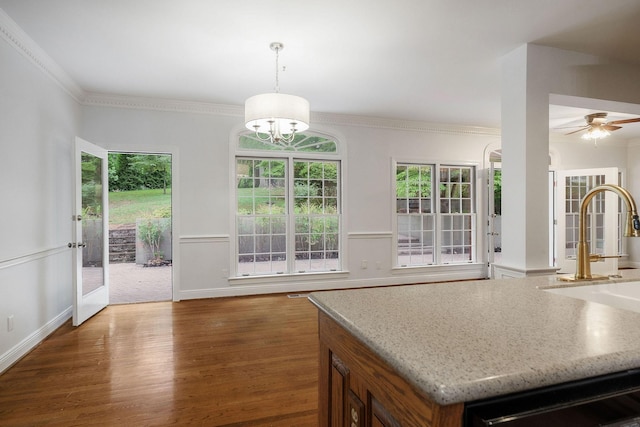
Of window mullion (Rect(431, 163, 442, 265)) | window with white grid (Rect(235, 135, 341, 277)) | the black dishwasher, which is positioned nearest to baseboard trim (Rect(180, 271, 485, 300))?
window with white grid (Rect(235, 135, 341, 277))

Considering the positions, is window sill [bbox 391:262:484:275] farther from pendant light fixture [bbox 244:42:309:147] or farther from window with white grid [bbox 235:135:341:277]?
pendant light fixture [bbox 244:42:309:147]

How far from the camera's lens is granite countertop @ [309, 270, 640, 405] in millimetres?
656

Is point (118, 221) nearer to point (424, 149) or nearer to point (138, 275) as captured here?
point (138, 275)

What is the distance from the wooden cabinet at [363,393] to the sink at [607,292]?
897 millimetres

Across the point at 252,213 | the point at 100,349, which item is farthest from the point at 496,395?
the point at 252,213

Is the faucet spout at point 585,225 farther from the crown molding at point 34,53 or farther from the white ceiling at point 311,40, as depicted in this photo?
the crown molding at point 34,53

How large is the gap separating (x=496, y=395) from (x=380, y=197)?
17.0 ft

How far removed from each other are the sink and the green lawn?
30.6 ft

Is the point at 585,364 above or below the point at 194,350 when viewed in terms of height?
above

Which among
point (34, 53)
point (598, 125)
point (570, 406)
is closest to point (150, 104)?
point (34, 53)

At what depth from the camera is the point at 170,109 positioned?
4.77 metres

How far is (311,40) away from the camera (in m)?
3.07

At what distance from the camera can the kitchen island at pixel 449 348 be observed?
0.66 metres

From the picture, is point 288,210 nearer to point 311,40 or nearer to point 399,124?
point 399,124
